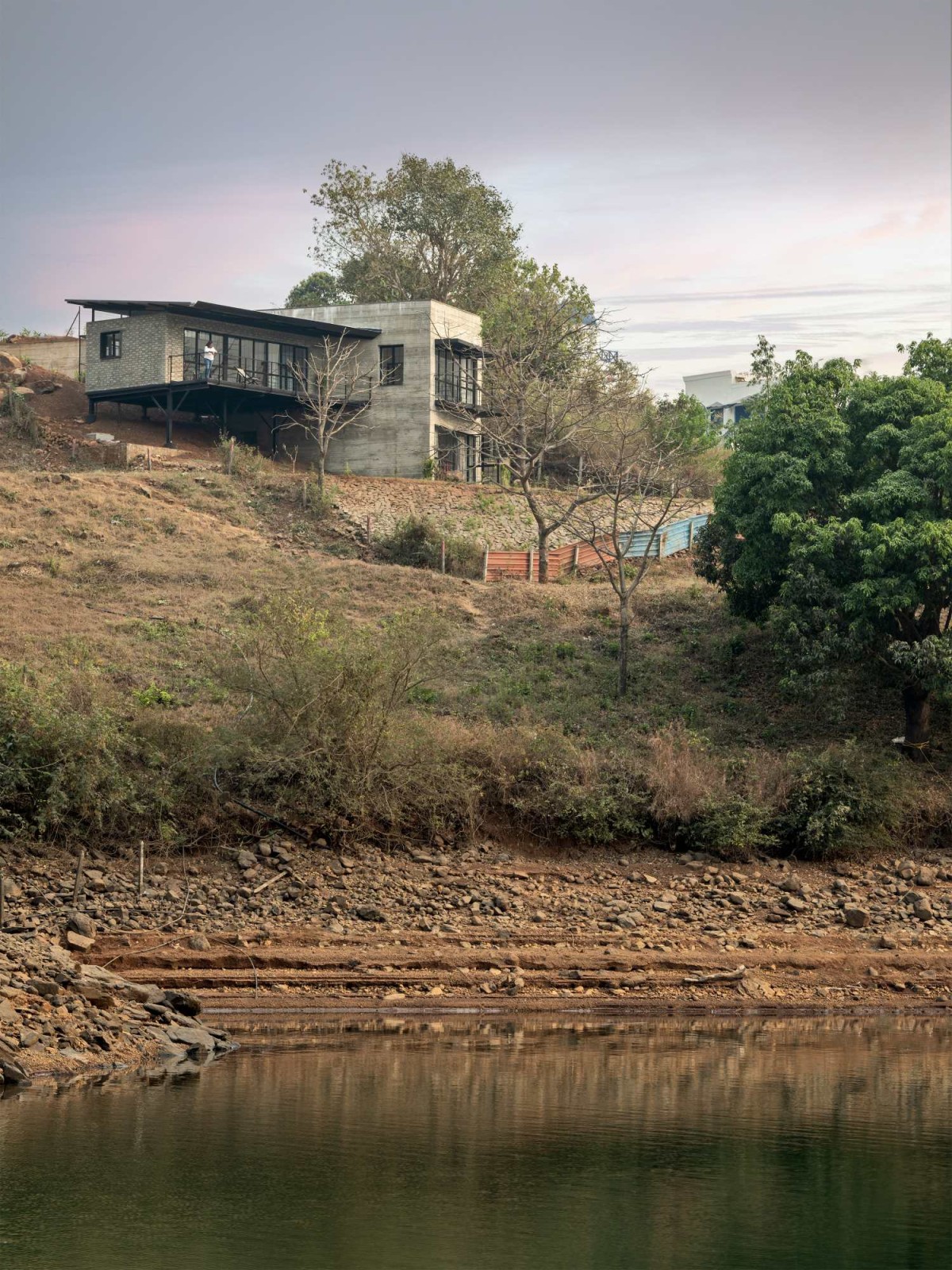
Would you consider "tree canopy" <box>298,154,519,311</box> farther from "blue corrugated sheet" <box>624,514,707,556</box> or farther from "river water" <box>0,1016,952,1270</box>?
"river water" <box>0,1016,952,1270</box>

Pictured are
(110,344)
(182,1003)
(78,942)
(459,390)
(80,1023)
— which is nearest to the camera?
(80,1023)

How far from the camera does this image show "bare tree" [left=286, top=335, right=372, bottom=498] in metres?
58.9

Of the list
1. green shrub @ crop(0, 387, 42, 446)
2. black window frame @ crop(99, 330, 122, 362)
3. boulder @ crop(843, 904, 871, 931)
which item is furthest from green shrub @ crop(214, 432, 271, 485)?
boulder @ crop(843, 904, 871, 931)

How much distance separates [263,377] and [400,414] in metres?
5.77

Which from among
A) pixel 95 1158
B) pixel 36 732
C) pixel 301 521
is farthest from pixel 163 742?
pixel 301 521

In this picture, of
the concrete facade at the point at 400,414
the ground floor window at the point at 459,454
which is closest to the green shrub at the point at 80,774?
the concrete facade at the point at 400,414

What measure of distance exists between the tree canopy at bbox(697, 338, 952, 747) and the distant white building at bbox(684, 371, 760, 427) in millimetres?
59911

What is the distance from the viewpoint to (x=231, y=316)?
58.3 meters

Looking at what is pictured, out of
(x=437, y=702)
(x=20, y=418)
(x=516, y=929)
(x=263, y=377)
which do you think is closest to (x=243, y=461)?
(x=263, y=377)

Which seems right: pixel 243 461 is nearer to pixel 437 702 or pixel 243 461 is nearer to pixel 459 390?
pixel 459 390

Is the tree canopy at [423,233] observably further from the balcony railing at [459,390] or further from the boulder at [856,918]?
the boulder at [856,918]

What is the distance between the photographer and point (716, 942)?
90.4 feet

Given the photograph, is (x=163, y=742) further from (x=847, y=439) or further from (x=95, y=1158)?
(x=847, y=439)

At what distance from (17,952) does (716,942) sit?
503 inches
